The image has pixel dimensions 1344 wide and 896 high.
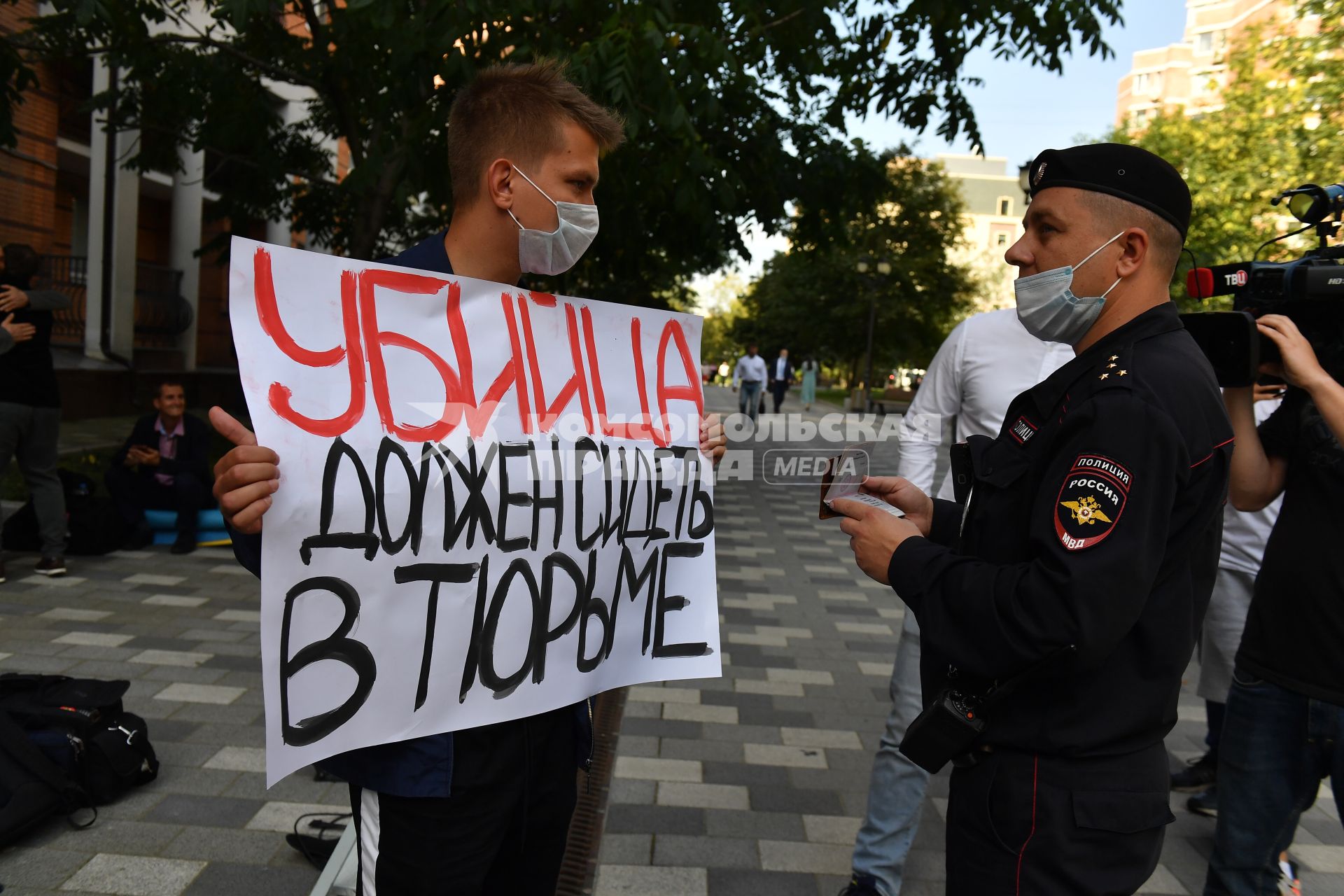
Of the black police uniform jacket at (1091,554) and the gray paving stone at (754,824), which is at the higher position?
the black police uniform jacket at (1091,554)

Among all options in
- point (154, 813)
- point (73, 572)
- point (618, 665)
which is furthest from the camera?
point (73, 572)

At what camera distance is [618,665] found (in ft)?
7.55

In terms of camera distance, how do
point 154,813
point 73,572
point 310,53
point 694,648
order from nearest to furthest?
point 694,648, point 154,813, point 73,572, point 310,53

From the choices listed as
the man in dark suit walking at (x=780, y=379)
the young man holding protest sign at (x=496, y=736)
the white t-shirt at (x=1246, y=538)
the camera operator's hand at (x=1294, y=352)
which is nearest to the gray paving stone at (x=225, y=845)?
the young man holding protest sign at (x=496, y=736)

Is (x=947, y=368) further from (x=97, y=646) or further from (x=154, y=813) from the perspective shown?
(x=97, y=646)

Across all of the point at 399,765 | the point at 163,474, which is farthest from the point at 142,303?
the point at 399,765

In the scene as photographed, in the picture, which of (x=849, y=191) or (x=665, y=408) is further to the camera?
(x=849, y=191)

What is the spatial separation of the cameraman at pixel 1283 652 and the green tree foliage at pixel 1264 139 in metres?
15.4

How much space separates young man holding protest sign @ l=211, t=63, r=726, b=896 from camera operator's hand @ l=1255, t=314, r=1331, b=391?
1.53 metres

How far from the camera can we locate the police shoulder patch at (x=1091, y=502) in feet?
5.14

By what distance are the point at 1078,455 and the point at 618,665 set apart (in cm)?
112

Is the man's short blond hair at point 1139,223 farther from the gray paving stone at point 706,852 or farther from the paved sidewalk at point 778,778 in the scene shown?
the gray paving stone at point 706,852

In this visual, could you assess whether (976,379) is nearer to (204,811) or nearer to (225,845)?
(225,845)

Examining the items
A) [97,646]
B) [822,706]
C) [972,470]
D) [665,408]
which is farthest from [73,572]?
[972,470]
